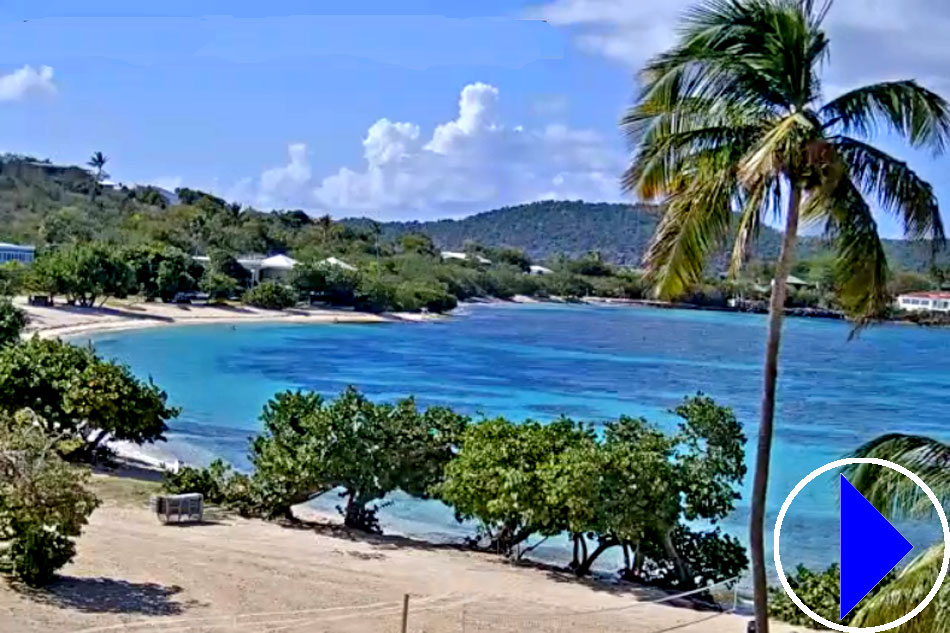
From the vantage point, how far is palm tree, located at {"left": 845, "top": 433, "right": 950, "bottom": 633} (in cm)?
765

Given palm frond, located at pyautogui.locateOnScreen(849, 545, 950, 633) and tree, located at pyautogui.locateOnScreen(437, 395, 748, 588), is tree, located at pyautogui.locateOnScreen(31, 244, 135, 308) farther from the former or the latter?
palm frond, located at pyautogui.locateOnScreen(849, 545, 950, 633)

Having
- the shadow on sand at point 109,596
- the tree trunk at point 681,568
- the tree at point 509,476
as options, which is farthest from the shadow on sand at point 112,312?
the shadow on sand at point 109,596

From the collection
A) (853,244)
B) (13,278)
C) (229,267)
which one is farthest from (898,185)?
(229,267)

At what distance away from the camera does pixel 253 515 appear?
22.0 meters

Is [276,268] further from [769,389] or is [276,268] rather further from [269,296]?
[769,389]

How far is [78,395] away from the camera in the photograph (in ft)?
77.6

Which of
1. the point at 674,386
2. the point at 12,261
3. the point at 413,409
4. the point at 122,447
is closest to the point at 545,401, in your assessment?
the point at 674,386

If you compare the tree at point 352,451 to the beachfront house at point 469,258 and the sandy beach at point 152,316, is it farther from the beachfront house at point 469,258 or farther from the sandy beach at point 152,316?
the beachfront house at point 469,258

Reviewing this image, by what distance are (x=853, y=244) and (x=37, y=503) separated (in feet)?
32.3

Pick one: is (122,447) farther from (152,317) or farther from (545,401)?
(152,317)

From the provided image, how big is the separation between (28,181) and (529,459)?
14681 centimetres

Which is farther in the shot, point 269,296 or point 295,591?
point 269,296

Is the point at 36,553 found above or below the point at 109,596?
above

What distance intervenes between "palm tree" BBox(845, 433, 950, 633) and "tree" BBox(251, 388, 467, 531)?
43.8ft
